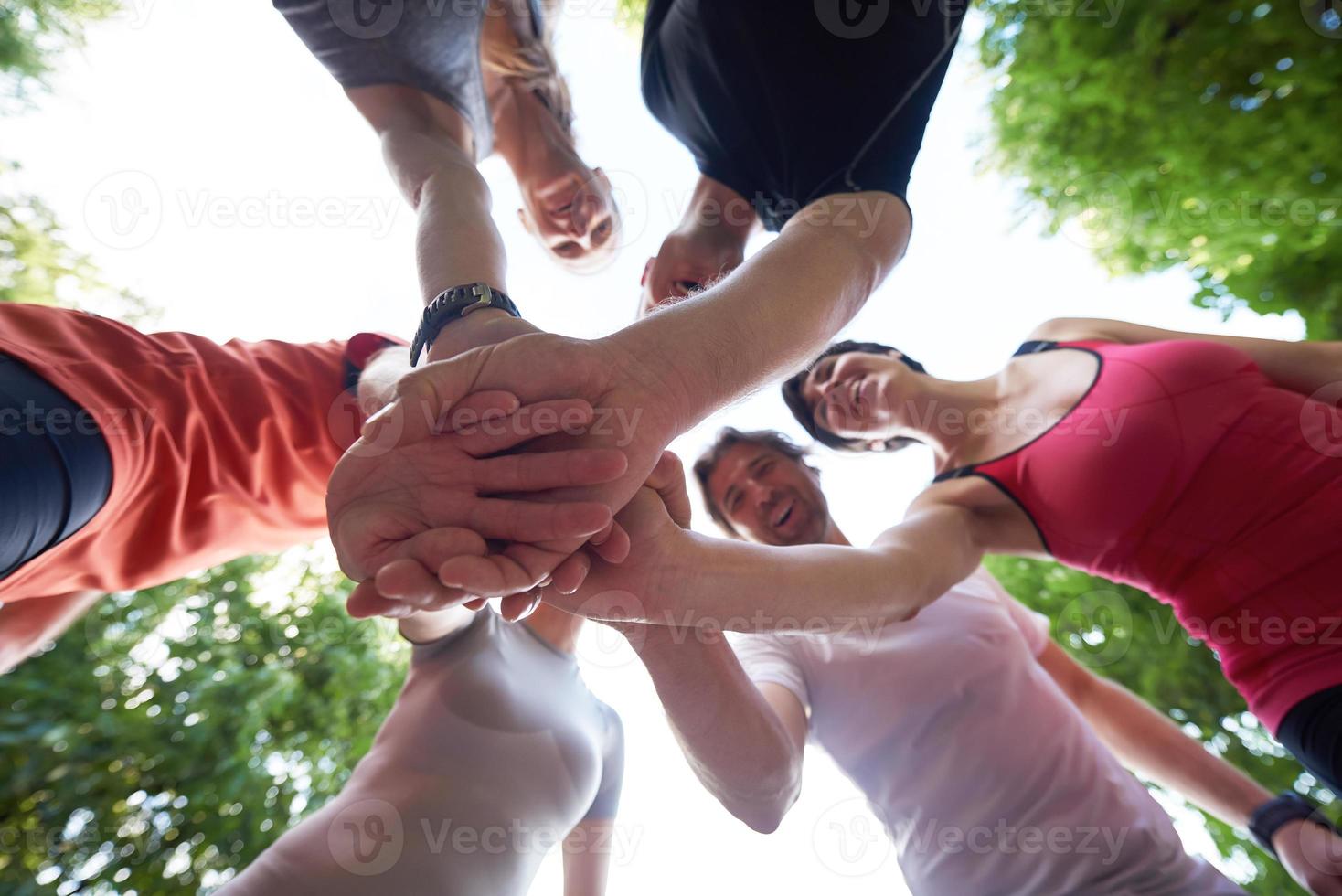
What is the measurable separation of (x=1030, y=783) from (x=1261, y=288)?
1.43 m

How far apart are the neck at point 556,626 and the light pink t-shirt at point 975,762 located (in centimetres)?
36

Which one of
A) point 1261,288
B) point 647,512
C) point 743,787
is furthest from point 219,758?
point 1261,288

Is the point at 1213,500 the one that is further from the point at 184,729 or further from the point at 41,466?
the point at 184,729

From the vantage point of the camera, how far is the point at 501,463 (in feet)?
1.81

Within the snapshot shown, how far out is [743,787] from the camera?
32.8 inches

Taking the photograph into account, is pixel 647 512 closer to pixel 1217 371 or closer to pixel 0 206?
pixel 1217 371

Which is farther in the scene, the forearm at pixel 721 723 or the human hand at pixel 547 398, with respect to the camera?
the forearm at pixel 721 723

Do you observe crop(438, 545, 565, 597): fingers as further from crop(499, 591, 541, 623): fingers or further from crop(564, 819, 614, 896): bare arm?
crop(564, 819, 614, 896): bare arm

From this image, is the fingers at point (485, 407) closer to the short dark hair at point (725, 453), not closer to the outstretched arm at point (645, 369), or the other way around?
the outstretched arm at point (645, 369)

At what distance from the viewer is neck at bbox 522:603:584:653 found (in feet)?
4.22

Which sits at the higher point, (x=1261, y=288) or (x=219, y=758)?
(x=1261, y=288)

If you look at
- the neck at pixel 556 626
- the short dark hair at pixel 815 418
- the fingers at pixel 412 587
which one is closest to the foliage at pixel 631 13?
the short dark hair at pixel 815 418

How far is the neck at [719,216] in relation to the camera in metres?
1.16

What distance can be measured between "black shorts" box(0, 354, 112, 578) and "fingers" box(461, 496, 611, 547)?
19.9 inches
